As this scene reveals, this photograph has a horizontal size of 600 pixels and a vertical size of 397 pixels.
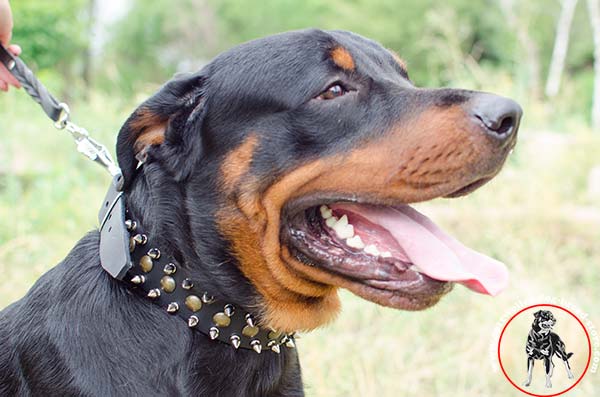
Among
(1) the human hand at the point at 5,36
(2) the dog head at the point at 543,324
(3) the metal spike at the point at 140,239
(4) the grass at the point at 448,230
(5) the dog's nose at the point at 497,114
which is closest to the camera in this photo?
(5) the dog's nose at the point at 497,114

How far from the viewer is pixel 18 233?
5.93 meters

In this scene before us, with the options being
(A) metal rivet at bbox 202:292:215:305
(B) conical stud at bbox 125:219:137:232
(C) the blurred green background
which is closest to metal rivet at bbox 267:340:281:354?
A: (A) metal rivet at bbox 202:292:215:305

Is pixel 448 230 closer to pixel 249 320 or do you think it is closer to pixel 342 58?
pixel 342 58

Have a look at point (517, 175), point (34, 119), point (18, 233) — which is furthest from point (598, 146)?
point (34, 119)

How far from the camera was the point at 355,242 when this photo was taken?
8.45 ft

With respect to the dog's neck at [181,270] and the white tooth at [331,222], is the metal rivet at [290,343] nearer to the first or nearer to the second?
the dog's neck at [181,270]

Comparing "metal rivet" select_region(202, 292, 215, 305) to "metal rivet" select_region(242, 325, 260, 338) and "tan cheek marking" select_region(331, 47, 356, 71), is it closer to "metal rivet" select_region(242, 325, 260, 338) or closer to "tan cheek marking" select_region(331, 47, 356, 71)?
"metal rivet" select_region(242, 325, 260, 338)

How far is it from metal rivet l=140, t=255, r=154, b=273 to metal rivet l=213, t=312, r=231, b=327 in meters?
0.27

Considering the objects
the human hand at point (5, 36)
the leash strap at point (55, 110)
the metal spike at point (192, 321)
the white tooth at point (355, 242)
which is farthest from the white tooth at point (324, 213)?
the human hand at point (5, 36)

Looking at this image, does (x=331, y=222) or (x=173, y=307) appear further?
(x=331, y=222)

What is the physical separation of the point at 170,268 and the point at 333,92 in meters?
0.86

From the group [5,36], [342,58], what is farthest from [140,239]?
[5,36]

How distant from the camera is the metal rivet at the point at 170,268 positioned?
8.02 feet

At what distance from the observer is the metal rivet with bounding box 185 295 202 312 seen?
2434mm
